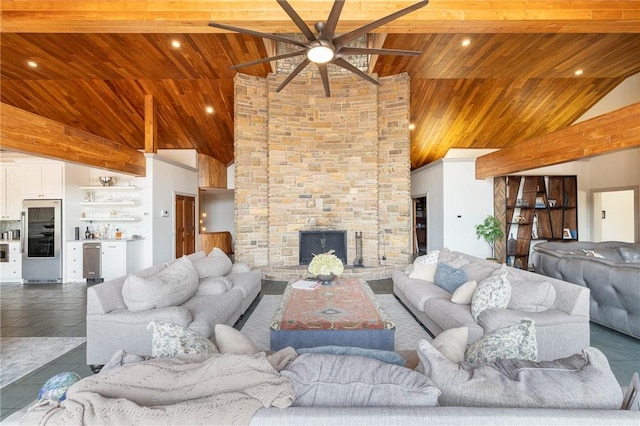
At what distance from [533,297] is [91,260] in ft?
23.9

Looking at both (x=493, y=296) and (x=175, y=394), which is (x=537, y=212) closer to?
(x=493, y=296)

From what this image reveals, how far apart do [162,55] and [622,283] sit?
7.43 meters

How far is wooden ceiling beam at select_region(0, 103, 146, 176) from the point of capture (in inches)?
152

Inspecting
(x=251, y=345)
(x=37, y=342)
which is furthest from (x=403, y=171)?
(x=37, y=342)

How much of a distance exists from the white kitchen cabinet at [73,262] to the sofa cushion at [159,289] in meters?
4.46

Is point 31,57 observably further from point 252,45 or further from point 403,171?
point 403,171

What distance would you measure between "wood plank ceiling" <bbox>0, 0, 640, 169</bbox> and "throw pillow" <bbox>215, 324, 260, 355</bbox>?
3.33 metres

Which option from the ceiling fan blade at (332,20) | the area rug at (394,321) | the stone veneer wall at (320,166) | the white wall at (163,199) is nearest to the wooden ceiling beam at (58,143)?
the white wall at (163,199)

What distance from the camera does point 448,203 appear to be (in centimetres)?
680

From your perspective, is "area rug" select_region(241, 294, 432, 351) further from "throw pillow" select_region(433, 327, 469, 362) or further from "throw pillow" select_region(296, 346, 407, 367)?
"throw pillow" select_region(296, 346, 407, 367)

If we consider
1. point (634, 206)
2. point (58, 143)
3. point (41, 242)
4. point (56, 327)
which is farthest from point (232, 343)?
point (634, 206)

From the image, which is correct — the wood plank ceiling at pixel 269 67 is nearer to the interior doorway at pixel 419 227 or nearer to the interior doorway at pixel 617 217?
the interior doorway at pixel 419 227

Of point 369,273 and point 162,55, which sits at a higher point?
point 162,55

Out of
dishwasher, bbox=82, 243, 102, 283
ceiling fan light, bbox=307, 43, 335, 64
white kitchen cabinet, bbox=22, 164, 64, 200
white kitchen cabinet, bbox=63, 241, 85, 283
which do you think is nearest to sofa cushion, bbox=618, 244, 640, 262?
ceiling fan light, bbox=307, 43, 335, 64
